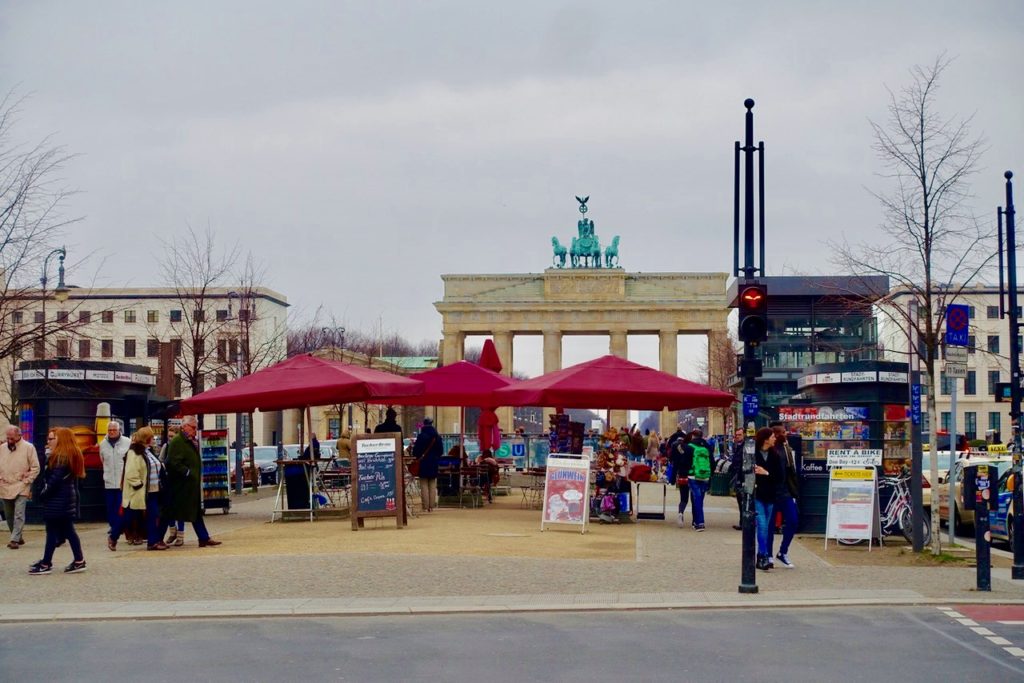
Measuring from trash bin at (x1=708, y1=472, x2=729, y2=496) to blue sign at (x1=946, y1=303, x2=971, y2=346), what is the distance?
1951 centimetres

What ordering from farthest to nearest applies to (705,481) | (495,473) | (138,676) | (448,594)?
(495,473), (705,481), (448,594), (138,676)

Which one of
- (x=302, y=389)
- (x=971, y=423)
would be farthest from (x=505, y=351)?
(x=302, y=389)

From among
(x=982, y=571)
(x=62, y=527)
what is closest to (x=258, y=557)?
(x=62, y=527)

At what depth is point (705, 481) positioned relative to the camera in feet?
72.8

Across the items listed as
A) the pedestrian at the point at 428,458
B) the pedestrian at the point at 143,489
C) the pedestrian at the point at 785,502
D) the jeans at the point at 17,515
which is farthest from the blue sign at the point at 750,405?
the jeans at the point at 17,515

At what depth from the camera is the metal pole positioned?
15.8m

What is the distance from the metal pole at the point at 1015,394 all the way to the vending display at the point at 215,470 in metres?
14.9

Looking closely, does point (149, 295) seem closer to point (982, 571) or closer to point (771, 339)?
point (771, 339)

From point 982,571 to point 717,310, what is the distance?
88286mm

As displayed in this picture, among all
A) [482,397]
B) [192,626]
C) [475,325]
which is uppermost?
[475,325]

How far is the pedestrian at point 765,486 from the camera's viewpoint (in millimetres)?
16422

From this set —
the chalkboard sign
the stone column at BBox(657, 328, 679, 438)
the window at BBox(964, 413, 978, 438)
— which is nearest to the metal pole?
the chalkboard sign

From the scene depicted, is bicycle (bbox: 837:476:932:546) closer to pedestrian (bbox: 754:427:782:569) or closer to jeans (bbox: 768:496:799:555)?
jeans (bbox: 768:496:799:555)

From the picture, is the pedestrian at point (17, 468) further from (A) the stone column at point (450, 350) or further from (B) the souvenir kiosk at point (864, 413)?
(A) the stone column at point (450, 350)
